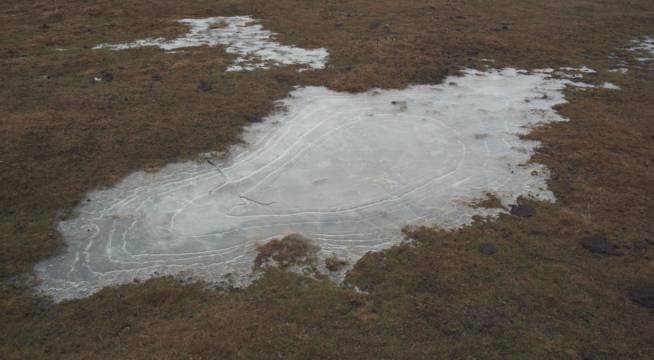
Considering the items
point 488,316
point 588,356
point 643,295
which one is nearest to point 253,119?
point 488,316

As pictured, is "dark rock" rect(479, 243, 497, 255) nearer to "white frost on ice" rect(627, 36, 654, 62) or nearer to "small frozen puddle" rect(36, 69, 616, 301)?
"small frozen puddle" rect(36, 69, 616, 301)

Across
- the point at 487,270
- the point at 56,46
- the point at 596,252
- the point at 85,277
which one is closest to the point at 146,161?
the point at 85,277

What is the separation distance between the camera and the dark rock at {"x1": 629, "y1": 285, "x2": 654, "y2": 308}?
13.3m

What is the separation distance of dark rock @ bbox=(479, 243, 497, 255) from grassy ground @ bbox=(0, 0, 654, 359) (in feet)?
0.53

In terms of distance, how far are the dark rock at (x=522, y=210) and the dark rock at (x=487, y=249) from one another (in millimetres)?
2416

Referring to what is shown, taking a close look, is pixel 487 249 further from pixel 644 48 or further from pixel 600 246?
pixel 644 48

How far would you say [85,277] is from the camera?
13.9 metres

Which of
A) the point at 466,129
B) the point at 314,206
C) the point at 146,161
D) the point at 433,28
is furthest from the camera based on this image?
the point at 433,28

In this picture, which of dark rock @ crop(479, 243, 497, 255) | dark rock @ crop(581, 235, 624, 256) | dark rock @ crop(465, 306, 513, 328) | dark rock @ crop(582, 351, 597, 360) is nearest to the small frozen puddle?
dark rock @ crop(479, 243, 497, 255)

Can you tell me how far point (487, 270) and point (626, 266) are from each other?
4.61m

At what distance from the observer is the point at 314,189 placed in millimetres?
18219

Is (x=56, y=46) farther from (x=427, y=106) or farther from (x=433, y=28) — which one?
(x=433, y=28)

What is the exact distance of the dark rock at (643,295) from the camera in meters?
13.3

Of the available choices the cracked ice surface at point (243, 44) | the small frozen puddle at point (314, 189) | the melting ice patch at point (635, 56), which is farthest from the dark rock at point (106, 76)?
the melting ice patch at point (635, 56)
